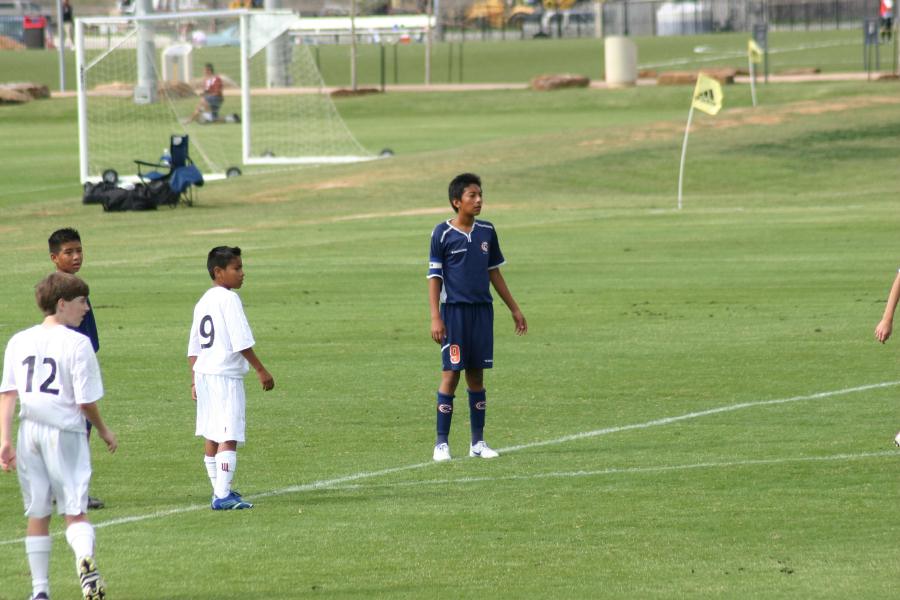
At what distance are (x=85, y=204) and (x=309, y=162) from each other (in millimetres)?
10482

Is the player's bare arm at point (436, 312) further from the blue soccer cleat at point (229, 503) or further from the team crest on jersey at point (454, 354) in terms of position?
the blue soccer cleat at point (229, 503)

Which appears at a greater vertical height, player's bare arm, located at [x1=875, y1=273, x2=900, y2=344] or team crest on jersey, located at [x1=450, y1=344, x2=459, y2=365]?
player's bare arm, located at [x1=875, y1=273, x2=900, y2=344]

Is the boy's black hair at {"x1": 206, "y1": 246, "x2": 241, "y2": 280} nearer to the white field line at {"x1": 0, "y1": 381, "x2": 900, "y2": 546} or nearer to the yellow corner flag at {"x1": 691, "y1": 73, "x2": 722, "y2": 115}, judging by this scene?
the white field line at {"x1": 0, "y1": 381, "x2": 900, "y2": 546}

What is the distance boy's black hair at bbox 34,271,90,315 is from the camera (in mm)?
8047

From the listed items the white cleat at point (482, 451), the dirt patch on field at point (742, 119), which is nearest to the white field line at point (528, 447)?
the white cleat at point (482, 451)

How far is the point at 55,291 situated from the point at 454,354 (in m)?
4.41

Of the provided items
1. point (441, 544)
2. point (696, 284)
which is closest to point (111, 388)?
→ point (441, 544)

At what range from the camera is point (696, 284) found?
75.0 ft

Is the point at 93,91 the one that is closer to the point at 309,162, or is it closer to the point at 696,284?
the point at 309,162

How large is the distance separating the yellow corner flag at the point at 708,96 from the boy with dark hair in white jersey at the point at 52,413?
2691 centimetres

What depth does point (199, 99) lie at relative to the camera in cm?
4788

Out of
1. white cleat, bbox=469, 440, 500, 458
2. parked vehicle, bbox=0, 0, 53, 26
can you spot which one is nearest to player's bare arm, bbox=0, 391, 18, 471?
white cleat, bbox=469, 440, 500, 458

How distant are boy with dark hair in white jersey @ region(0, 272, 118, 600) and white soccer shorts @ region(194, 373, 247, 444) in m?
2.13

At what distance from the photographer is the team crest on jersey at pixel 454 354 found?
39.2 ft
